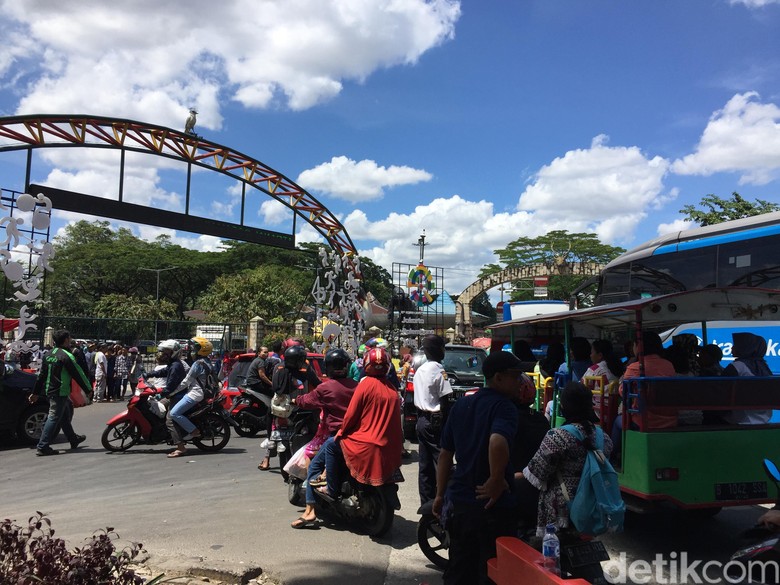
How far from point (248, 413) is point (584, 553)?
29.9 feet

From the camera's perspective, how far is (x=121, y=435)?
9.43m

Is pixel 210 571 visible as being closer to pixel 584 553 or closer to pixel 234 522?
pixel 234 522

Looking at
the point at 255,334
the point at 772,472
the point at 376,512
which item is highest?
the point at 255,334

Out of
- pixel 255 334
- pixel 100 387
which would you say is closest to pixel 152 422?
pixel 100 387

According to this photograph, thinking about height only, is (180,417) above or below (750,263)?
below

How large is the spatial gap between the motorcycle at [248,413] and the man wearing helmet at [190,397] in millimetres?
2137

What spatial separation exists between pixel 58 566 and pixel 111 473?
542 cm

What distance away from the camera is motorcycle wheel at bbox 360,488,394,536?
5180 millimetres

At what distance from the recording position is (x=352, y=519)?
550 cm

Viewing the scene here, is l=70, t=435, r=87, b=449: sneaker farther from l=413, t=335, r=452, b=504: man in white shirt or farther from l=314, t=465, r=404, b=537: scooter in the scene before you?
l=413, t=335, r=452, b=504: man in white shirt

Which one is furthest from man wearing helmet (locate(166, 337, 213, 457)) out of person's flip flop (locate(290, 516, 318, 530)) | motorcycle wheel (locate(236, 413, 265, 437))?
person's flip flop (locate(290, 516, 318, 530))

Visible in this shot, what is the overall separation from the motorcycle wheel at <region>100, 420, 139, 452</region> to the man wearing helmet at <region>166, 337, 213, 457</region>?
31.7 inches

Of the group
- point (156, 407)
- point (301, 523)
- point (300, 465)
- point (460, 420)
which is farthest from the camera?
point (156, 407)

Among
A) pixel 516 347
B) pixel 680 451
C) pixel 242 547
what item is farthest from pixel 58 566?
pixel 516 347
